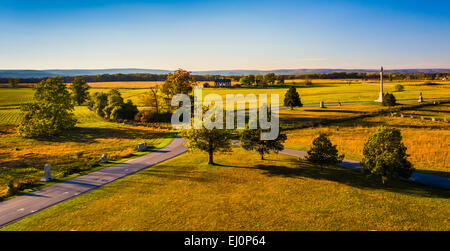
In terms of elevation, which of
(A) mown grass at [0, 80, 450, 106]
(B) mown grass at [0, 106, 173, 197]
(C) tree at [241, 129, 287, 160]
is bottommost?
(B) mown grass at [0, 106, 173, 197]

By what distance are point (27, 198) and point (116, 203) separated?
7330 mm

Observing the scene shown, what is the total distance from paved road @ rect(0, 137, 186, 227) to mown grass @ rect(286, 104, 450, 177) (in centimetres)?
2022

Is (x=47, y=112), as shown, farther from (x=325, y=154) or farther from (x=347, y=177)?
(x=347, y=177)

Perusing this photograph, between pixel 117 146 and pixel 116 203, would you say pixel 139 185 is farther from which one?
pixel 117 146

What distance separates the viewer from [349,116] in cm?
5666

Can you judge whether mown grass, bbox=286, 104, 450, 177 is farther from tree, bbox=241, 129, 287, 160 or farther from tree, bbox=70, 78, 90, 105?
tree, bbox=70, 78, 90, 105

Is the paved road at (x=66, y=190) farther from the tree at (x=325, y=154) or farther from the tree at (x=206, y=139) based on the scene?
the tree at (x=325, y=154)

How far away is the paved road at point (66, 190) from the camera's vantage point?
17359mm

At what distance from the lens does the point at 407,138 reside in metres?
37.9

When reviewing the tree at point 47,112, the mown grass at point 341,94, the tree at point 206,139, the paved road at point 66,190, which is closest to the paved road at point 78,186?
the paved road at point 66,190

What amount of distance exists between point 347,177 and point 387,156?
4.11 metres

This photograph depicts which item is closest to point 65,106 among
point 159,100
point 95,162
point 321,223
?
point 159,100

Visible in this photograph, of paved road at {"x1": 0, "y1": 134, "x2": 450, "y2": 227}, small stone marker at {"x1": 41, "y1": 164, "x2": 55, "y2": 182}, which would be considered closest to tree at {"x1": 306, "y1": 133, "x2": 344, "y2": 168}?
paved road at {"x1": 0, "y1": 134, "x2": 450, "y2": 227}

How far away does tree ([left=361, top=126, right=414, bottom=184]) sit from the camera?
1956 cm
